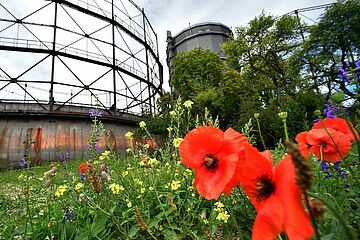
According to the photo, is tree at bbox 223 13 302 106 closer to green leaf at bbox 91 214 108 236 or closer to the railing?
the railing

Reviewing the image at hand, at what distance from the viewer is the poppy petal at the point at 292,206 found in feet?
0.99

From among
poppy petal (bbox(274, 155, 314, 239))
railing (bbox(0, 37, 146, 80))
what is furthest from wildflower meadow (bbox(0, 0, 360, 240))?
railing (bbox(0, 37, 146, 80))

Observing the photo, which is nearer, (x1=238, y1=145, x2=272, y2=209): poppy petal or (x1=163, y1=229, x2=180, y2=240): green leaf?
(x1=238, y1=145, x2=272, y2=209): poppy petal

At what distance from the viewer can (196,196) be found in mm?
1829

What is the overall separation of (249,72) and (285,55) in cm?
265

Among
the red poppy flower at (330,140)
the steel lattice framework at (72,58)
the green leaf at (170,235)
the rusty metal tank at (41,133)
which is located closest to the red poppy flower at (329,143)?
the red poppy flower at (330,140)

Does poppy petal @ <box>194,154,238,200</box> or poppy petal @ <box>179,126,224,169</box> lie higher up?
poppy petal @ <box>179,126,224,169</box>

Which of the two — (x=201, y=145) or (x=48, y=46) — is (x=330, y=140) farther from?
(x=48, y=46)

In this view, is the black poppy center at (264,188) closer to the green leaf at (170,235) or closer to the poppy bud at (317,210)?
the poppy bud at (317,210)

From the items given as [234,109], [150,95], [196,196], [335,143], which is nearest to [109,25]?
[150,95]

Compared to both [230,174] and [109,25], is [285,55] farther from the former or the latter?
[230,174]

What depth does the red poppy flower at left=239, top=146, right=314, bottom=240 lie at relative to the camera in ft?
1.01

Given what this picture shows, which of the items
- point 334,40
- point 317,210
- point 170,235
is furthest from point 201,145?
point 334,40

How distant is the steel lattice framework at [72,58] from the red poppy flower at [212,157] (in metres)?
11.4
